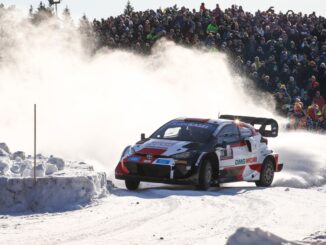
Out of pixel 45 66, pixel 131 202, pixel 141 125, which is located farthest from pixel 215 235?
pixel 45 66

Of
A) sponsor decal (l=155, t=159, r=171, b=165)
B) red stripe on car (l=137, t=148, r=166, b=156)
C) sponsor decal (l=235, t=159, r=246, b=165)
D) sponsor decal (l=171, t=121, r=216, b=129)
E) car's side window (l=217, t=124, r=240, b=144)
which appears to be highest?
sponsor decal (l=171, t=121, r=216, b=129)

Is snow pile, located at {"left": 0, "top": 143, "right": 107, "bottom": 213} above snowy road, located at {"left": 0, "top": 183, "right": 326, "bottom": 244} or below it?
above

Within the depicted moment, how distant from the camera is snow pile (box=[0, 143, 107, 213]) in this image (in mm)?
11297

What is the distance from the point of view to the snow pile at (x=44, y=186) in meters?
11.3

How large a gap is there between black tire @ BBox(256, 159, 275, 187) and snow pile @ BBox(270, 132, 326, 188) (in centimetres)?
60

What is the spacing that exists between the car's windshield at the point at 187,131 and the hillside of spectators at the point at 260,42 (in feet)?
34.4

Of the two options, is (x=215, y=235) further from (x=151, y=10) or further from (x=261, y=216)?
(x=151, y=10)

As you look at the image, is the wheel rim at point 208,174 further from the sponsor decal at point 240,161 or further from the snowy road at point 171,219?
the sponsor decal at point 240,161

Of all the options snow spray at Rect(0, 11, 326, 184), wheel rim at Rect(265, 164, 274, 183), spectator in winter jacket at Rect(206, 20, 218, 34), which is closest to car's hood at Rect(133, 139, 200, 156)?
wheel rim at Rect(265, 164, 274, 183)

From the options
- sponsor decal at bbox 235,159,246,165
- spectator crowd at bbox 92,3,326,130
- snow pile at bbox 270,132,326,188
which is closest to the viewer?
sponsor decal at bbox 235,159,246,165

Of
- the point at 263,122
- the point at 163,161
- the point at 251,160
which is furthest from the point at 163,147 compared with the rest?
the point at 263,122

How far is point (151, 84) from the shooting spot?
91.9 feet

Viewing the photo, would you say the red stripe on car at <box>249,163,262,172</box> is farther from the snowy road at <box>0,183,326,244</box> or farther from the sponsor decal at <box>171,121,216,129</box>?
the snowy road at <box>0,183,326,244</box>

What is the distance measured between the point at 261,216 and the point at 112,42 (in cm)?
1694
